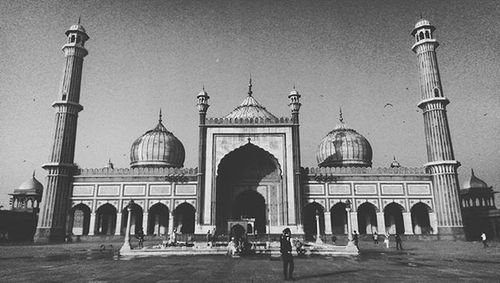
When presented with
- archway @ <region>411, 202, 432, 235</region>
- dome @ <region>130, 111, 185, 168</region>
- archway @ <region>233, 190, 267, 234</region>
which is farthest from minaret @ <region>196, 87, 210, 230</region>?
archway @ <region>411, 202, 432, 235</region>

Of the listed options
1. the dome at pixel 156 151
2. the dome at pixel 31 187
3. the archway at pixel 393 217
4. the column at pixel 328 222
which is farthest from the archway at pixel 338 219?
the dome at pixel 31 187

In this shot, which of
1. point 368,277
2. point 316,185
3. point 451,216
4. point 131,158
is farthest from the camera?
point 131,158

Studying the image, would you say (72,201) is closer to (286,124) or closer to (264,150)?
(264,150)

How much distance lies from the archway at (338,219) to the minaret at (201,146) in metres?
12.3

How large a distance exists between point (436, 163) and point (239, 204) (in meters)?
17.3

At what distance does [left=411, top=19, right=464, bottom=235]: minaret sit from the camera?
3052 centimetres

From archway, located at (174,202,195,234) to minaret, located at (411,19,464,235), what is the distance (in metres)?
21.1

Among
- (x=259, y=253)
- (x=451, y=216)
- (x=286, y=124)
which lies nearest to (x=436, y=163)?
(x=451, y=216)

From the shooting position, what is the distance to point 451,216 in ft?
99.3

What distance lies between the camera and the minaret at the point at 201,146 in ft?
96.5

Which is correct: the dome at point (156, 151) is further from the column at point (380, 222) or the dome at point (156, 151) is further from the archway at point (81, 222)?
the column at point (380, 222)

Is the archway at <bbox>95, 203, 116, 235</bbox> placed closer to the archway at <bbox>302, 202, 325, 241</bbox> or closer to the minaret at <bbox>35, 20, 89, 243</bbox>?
the minaret at <bbox>35, 20, 89, 243</bbox>

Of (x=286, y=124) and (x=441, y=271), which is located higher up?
(x=286, y=124)

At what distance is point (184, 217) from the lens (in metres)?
34.0
